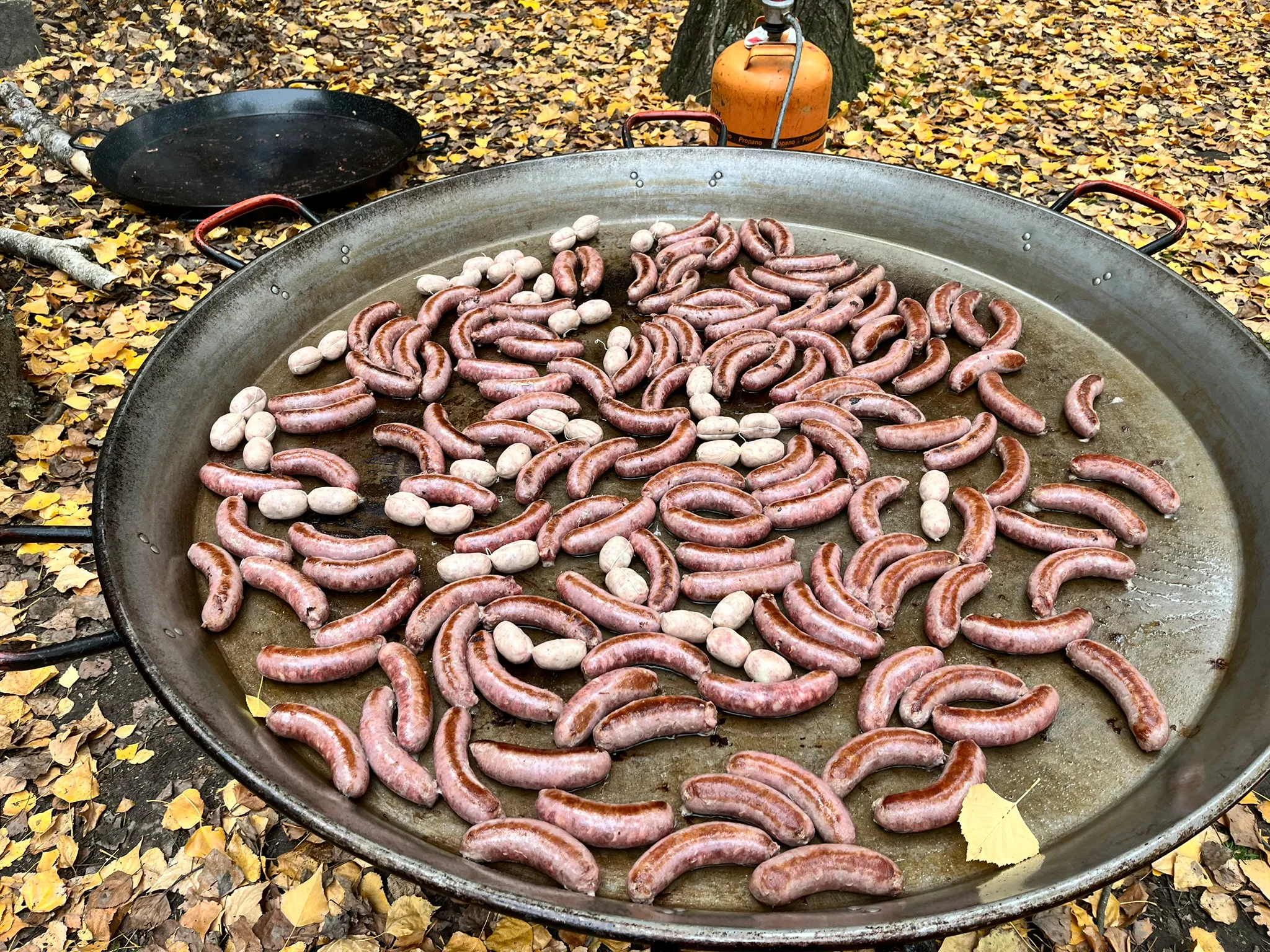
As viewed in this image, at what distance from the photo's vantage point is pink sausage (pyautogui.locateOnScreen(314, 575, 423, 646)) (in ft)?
9.59

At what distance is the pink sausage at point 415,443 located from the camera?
3.49 meters

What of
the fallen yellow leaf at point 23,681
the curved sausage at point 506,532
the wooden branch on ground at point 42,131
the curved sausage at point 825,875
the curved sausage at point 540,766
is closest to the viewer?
the curved sausage at point 825,875

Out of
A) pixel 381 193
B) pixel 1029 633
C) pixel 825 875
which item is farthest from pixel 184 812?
pixel 381 193

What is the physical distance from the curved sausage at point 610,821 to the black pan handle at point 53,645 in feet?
A: 4.46

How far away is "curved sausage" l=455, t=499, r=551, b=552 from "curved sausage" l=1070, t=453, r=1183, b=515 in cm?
211

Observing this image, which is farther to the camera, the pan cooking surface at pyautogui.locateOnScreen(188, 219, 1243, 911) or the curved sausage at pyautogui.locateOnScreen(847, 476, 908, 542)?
the curved sausage at pyautogui.locateOnScreen(847, 476, 908, 542)

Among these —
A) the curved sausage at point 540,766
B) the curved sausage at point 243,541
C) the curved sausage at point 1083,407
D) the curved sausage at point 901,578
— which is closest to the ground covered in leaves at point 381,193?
the curved sausage at point 540,766

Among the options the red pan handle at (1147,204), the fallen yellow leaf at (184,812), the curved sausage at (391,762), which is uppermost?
the red pan handle at (1147,204)

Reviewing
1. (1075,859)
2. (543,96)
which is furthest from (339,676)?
(543,96)

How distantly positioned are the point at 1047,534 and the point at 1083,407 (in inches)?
29.1

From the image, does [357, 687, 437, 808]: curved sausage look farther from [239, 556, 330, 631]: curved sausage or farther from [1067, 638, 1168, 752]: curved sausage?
[1067, 638, 1168, 752]: curved sausage

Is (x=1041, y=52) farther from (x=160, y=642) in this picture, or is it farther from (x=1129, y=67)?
(x=160, y=642)

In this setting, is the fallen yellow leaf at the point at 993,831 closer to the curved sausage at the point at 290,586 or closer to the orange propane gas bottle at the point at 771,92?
the curved sausage at the point at 290,586

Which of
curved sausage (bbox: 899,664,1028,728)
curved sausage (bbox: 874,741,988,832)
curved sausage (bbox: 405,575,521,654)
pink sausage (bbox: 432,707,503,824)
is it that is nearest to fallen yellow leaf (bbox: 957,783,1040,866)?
curved sausage (bbox: 874,741,988,832)
